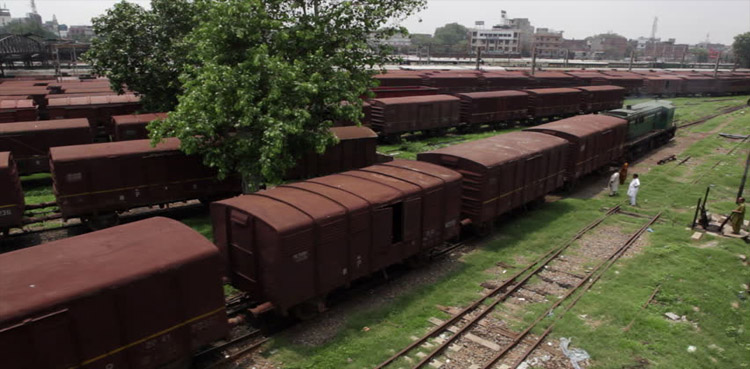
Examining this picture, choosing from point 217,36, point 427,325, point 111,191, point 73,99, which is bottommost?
point 427,325

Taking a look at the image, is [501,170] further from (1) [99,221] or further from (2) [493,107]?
(2) [493,107]

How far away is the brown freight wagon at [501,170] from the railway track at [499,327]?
264 cm

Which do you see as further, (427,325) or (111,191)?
(111,191)

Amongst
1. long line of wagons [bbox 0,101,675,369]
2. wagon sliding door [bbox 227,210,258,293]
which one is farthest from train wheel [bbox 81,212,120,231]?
wagon sliding door [bbox 227,210,258,293]

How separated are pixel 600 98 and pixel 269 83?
40.3m

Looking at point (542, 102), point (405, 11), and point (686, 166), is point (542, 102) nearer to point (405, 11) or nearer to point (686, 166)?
point (686, 166)

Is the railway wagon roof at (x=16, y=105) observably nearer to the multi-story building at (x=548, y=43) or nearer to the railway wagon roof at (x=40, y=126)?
the railway wagon roof at (x=40, y=126)

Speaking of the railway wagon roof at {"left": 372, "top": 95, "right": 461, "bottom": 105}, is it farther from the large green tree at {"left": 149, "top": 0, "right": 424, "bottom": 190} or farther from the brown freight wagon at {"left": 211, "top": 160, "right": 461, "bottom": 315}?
the brown freight wagon at {"left": 211, "top": 160, "right": 461, "bottom": 315}

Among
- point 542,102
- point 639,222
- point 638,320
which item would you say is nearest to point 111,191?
point 638,320

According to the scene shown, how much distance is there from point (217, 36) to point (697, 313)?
627 inches

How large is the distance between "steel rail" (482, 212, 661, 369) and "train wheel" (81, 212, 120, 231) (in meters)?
13.9

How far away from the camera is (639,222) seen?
18.3 m

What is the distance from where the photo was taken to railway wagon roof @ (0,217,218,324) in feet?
22.5

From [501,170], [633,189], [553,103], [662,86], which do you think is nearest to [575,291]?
[501,170]
